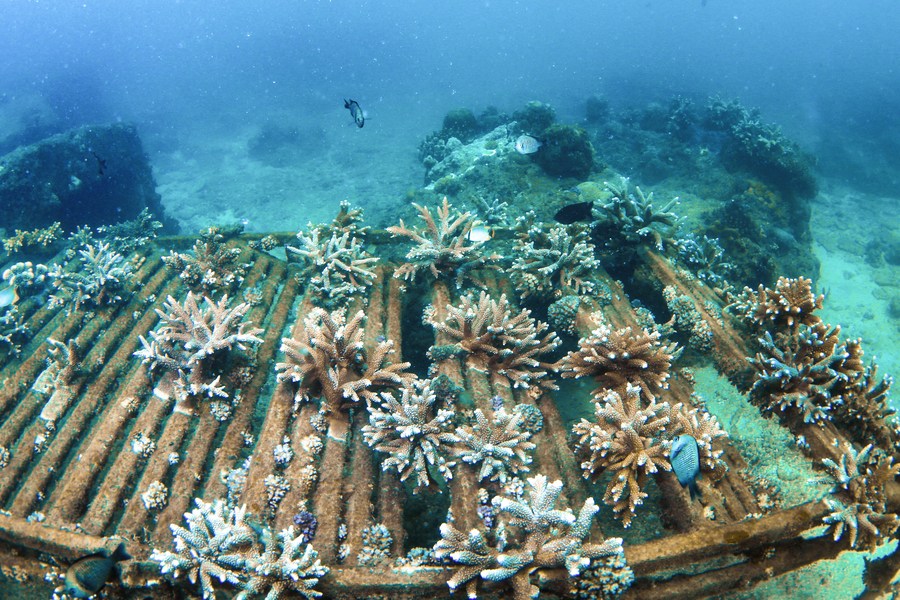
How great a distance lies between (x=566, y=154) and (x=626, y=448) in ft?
29.8

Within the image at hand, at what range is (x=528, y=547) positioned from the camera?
3.07 metres

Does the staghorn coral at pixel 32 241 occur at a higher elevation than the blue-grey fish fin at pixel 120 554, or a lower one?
higher

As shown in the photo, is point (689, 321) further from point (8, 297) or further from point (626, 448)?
point (8, 297)

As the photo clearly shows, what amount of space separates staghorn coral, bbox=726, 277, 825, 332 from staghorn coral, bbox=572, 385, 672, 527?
2.29m

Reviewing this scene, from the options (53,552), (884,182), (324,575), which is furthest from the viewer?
(884,182)

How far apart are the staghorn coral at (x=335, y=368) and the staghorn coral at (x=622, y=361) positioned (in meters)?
1.91

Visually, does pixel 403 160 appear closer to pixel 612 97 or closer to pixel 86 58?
pixel 612 97

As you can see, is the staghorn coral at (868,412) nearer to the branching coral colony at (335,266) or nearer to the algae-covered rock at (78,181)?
the branching coral colony at (335,266)

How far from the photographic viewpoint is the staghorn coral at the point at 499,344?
4707mm

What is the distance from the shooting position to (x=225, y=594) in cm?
324

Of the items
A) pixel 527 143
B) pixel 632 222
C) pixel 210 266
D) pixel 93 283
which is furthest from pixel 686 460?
pixel 93 283

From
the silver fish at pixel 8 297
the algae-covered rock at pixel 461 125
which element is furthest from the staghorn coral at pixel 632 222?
the algae-covered rock at pixel 461 125

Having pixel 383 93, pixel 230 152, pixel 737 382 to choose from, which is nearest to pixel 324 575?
pixel 737 382

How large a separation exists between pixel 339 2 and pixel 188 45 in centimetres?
6332
